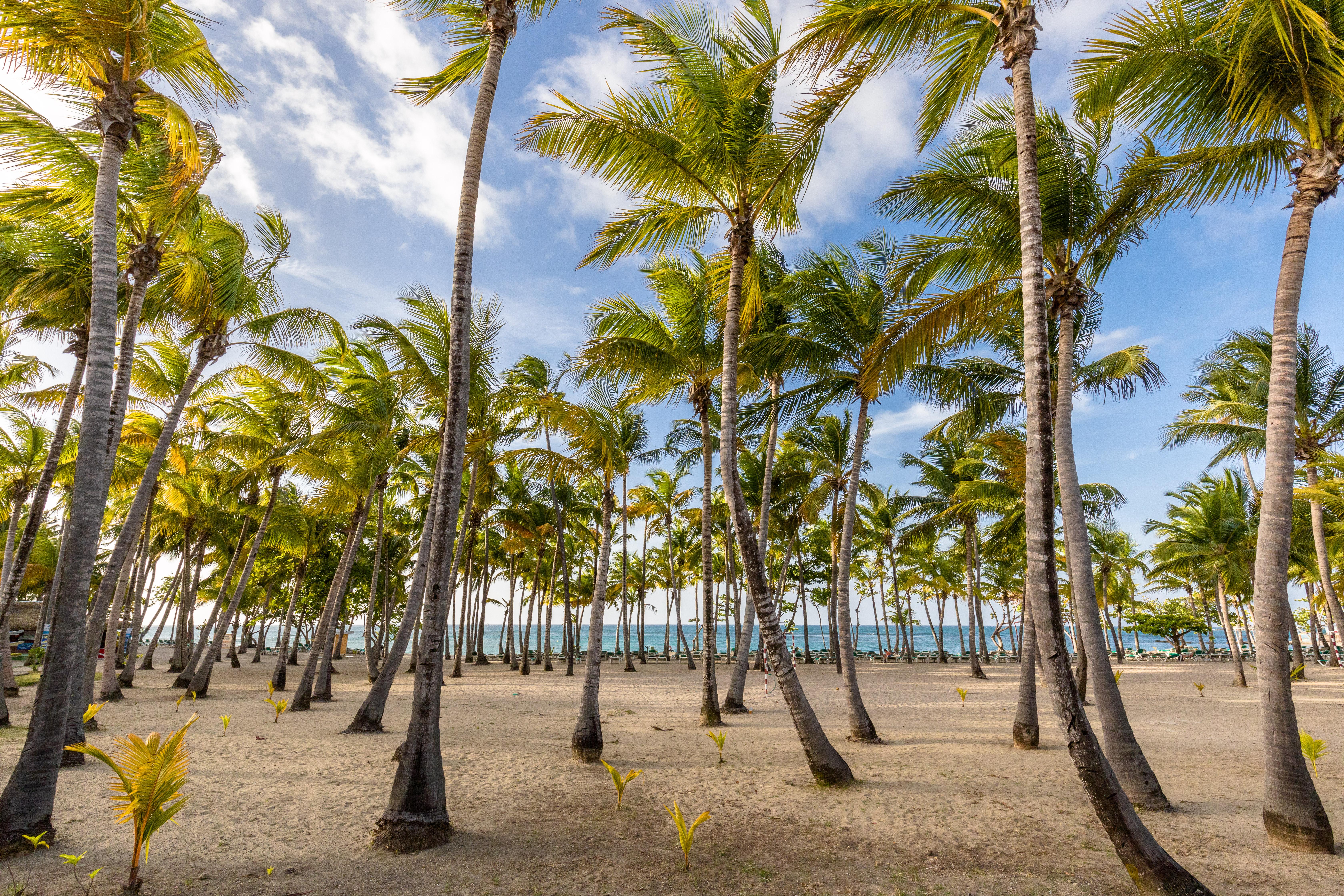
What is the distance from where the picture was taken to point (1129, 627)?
1955 inches

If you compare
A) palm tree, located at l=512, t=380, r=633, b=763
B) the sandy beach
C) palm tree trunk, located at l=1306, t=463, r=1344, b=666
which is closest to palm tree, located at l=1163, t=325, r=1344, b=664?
palm tree trunk, located at l=1306, t=463, r=1344, b=666

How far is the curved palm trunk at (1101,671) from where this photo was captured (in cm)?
662

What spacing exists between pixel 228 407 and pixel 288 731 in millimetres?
9048

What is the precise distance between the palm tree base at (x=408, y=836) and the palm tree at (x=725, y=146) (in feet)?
12.8

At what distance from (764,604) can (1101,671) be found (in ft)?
12.1

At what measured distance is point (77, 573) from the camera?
5.58m

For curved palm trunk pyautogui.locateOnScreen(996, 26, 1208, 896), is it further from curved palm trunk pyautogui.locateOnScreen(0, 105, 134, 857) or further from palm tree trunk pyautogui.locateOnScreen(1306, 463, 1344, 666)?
palm tree trunk pyautogui.locateOnScreen(1306, 463, 1344, 666)

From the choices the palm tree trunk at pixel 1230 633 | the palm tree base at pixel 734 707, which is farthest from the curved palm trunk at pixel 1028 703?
the palm tree trunk at pixel 1230 633

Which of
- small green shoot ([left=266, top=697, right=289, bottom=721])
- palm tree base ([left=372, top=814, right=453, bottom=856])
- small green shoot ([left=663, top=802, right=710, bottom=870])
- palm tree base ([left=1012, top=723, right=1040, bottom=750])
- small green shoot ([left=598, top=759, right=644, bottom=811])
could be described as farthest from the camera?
small green shoot ([left=266, top=697, right=289, bottom=721])

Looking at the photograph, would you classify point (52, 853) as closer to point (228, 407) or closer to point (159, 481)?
point (228, 407)

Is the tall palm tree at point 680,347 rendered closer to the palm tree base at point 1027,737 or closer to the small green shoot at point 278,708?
the palm tree base at point 1027,737

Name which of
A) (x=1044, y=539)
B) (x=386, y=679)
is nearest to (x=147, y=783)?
(x=1044, y=539)

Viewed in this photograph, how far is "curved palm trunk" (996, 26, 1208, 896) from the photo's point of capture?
439 cm

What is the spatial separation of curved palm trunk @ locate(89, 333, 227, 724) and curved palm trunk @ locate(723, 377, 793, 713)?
35.6ft
